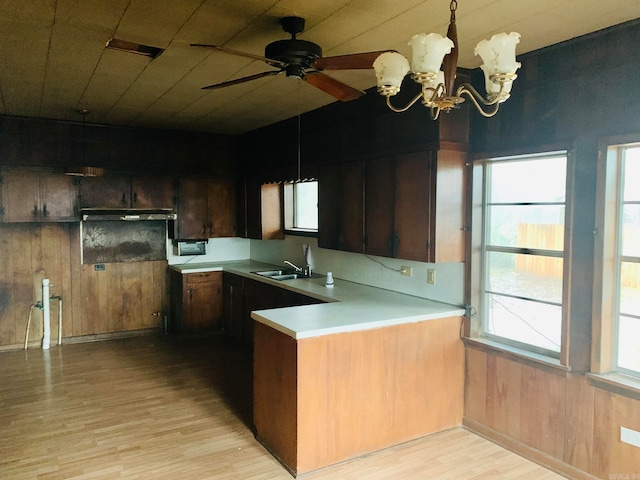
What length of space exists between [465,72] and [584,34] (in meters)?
0.79

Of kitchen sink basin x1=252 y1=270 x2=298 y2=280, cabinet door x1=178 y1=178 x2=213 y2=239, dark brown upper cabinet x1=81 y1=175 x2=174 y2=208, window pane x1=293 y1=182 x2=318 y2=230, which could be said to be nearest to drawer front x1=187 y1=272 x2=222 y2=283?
cabinet door x1=178 y1=178 x2=213 y2=239

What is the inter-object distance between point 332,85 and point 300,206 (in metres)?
3.23

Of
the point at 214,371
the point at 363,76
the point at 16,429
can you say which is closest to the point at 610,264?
the point at 363,76

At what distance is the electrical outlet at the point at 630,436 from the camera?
254 centimetres

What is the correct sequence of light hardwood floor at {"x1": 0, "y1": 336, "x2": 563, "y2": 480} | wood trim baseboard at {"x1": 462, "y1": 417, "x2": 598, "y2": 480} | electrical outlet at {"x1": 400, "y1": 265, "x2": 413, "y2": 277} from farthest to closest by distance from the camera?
electrical outlet at {"x1": 400, "y1": 265, "x2": 413, "y2": 277}
light hardwood floor at {"x1": 0, "y1": 336, "x2": 563, "y2": 480}
wood trim baseboard at {"x1": 462, "y1": 417, "x2": 598, "y2": 480}

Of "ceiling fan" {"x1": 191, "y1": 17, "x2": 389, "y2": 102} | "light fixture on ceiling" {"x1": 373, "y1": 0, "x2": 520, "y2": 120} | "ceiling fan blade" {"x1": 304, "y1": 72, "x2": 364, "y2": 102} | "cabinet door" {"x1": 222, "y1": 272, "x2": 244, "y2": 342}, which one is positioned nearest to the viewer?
"light fixture on ceiling" {"x1": 373, "y1": 0, "x2": 520, "y2": 120}

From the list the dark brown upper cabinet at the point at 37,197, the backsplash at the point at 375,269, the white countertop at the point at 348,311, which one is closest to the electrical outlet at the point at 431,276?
the backsplash at the point at 375,269

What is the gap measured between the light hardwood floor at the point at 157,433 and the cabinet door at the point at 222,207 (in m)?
1.84

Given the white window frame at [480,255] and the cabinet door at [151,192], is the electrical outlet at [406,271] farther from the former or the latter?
the cabinet door at [151,192]

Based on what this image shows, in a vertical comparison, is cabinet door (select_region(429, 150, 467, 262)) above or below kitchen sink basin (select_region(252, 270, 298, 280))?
above

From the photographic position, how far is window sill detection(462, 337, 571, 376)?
2.88 meters

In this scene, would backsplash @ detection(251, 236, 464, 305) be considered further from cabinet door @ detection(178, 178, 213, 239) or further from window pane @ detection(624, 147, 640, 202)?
window pane @ detection(624, 147, 640, 202)

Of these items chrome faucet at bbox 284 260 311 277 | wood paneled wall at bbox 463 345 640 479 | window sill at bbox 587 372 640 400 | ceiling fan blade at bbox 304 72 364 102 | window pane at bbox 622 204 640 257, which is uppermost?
ceiling fan blade at bbox 304 72 364 102

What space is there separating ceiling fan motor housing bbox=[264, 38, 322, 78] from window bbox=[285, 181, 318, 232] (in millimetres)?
2976
